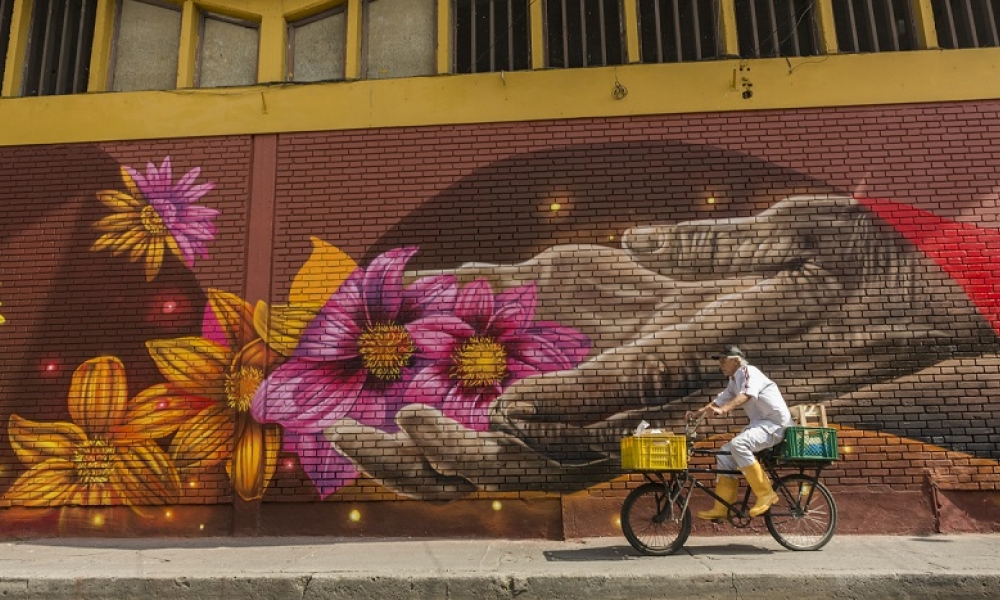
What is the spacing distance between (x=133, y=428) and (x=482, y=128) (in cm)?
492

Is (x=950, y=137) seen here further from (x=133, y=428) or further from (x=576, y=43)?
(x=133, y=428)

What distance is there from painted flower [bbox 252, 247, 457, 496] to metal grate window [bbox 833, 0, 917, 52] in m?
5.21

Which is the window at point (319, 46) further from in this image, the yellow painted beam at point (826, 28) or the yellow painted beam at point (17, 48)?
the yellow painted beam at point (826, 28)

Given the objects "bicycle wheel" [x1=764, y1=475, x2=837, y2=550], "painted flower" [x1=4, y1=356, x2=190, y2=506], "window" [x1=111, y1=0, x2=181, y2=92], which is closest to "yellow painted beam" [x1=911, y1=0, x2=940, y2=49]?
"bicycle wheel" [x1=764, y1=475, x2=837, y2=550]

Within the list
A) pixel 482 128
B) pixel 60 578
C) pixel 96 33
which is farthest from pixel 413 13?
pixel 60 578

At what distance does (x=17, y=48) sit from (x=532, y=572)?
28.1ft

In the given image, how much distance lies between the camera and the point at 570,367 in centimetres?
788

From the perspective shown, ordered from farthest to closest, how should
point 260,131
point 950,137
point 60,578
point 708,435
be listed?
point 260,131, point 950,137, point 708,435, point 60,578

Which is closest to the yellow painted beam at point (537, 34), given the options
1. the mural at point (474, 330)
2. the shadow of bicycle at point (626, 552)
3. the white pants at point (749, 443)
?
the mural at point (474, 330)

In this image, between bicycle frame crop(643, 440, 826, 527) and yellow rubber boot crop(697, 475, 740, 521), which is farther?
yellow rubber boot crop(697, 475, 740, 521)

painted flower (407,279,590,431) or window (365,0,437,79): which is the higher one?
window (365,0,437,79)

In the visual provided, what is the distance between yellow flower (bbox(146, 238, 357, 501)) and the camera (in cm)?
793

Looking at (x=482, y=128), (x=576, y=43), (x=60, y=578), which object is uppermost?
(x=576, y=43)

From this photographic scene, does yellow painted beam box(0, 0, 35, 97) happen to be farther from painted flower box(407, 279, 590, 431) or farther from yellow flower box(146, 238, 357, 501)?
painted flower box(407, 279, 590, 431)
